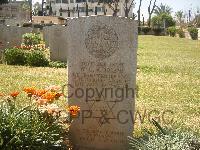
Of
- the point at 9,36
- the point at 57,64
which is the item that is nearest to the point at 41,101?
the point at 57,64

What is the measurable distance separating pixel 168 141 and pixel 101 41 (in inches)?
80.1

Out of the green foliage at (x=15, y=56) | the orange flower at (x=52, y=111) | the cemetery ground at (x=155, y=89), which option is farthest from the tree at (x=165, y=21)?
the orange flower at (x=52, y=111)

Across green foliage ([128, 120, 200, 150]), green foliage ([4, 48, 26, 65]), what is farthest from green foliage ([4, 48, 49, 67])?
green foliage ([128, 120, 200, 150])

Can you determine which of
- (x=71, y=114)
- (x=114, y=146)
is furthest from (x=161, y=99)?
(x=71, y=114)

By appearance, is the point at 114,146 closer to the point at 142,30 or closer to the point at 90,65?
the point at 90,65

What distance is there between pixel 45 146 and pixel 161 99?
654 cm

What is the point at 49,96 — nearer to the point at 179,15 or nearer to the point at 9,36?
the point at 9,36

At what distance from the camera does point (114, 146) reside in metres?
6.95

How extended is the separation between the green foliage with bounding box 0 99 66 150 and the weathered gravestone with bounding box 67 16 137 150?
83 centimetres

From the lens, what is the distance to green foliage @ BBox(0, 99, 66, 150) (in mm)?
5594

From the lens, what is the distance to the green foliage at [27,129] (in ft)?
18.4

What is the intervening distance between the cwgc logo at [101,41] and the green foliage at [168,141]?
1505mm

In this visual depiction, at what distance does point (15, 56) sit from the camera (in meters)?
18.9

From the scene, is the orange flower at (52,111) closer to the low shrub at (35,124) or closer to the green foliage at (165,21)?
the low shrub at (35,124)
